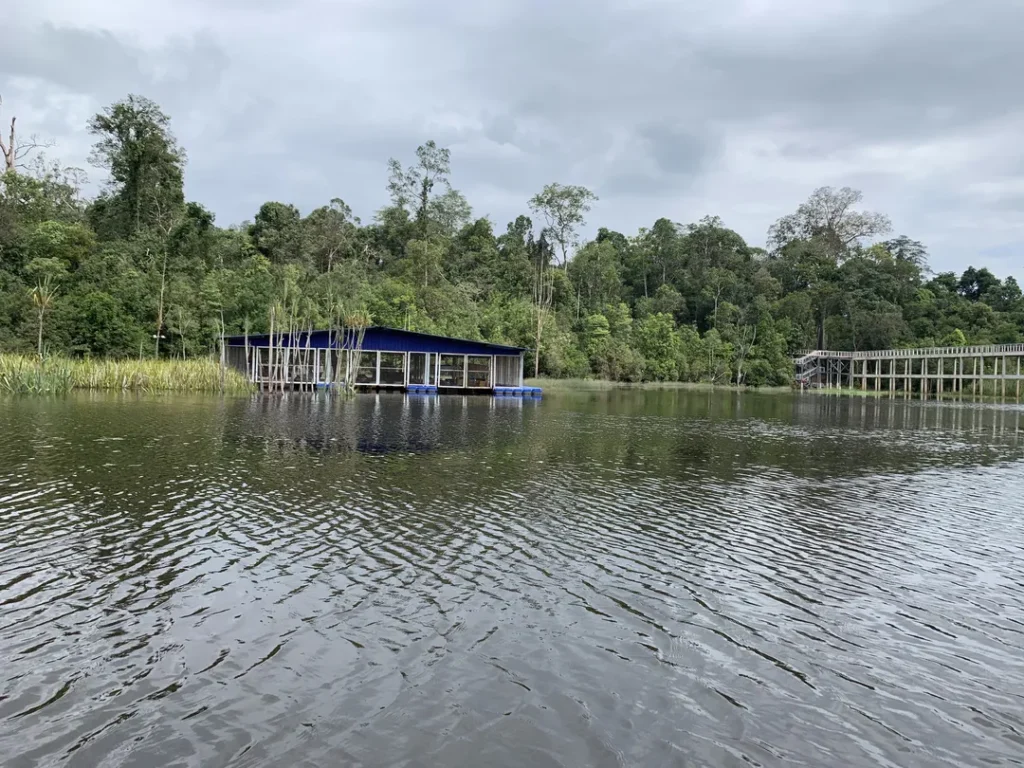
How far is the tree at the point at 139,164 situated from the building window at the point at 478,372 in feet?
88.4

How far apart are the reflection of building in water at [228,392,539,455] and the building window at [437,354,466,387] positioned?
829 centimetres

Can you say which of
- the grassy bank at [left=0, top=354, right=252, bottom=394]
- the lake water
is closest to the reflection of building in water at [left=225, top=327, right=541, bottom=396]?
the grassy bank at [left=0, top=354, right=252, bottom=394]

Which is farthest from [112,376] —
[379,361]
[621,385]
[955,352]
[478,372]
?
[955,352]

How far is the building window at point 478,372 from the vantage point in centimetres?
4316

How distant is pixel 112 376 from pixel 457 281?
3644 centimetres

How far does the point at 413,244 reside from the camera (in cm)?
5969

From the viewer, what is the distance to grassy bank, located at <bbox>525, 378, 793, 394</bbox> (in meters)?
54.8

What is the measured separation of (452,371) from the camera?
42.8m

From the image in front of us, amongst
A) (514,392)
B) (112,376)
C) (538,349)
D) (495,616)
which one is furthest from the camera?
(538,349)

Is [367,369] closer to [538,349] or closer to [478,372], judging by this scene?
[478,372]

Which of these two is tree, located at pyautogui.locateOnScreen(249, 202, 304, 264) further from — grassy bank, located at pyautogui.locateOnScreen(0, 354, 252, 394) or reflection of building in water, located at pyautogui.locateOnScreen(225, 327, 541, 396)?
grassy bank, located at pyautogui.locateOnScreen(0, 354, 252, 394)

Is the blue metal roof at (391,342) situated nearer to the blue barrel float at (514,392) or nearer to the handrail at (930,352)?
the blue barrel float at (514,392)

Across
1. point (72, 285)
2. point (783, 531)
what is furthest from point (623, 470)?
point (72, 285)

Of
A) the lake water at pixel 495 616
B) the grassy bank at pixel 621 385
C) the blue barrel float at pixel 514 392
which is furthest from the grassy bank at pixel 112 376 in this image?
the grassy bank at pixel 621 385
